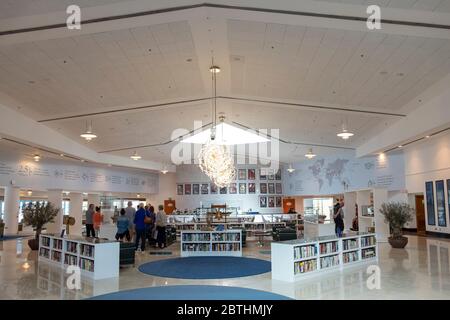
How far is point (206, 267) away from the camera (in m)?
9.21

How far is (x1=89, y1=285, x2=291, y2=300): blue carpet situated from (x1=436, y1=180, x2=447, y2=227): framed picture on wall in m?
11.0

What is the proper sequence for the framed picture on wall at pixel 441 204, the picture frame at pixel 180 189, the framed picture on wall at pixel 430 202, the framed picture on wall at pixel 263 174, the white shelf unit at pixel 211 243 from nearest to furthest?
the white shelf unit at pixel 211 243 → the framed picture on wall at pixel 441 204 → the framed picture on wall at pixel 430 202 → the framed picture on wall at pixel 263 174 → the picture frame at pixel 180 189

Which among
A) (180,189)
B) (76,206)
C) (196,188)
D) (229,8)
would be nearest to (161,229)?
(229,8)

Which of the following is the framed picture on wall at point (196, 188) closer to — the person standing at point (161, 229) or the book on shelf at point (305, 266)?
the person standing at point (161, 229)

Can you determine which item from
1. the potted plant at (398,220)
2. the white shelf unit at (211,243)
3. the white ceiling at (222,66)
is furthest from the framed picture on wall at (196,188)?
the potted plant at (398,220)

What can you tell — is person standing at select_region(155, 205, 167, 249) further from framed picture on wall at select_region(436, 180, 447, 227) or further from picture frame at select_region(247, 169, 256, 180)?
picture frame at select_region(247, 169, 256, 180)

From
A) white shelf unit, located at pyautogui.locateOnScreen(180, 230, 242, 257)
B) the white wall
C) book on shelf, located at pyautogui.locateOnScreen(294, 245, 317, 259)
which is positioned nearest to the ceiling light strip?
book on shelf, located at pyautogui.locateOnScreen(294, 245, 317, 259)

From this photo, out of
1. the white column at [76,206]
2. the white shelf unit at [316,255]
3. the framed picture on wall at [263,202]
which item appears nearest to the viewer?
the white shelf unit at [316,255]

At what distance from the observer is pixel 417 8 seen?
588cm

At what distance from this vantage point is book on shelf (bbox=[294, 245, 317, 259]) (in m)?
7.59

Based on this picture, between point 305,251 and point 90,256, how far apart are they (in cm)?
471

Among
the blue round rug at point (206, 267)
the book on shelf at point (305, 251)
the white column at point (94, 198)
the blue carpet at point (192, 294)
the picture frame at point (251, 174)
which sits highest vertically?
the picture frame at point (251, 174)

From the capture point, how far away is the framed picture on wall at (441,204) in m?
14.1

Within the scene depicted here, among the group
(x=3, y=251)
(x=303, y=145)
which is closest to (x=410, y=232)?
(x=303, y=145)
